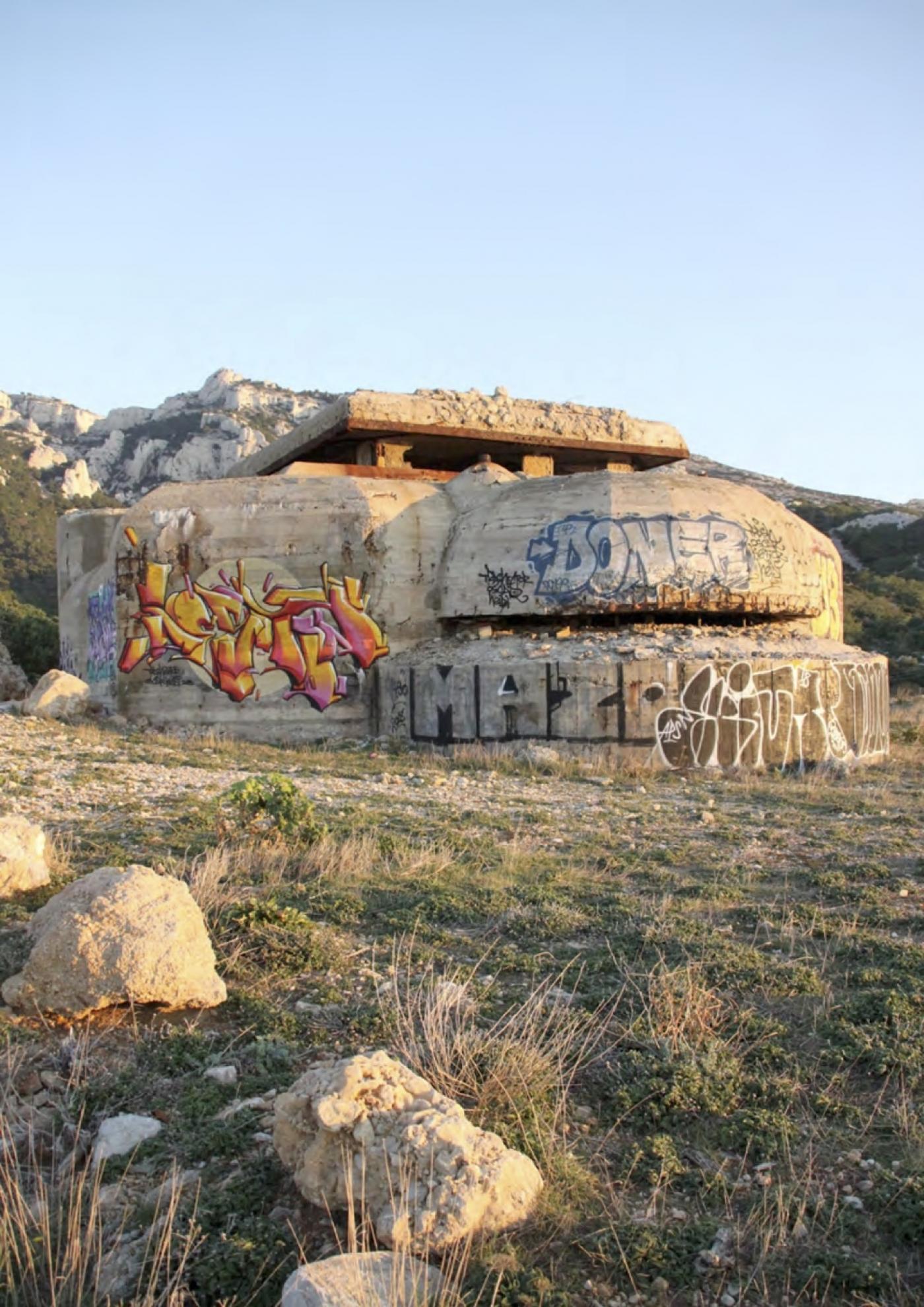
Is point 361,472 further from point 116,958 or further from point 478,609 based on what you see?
point 116,958

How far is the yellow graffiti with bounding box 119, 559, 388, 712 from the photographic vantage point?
1502cm

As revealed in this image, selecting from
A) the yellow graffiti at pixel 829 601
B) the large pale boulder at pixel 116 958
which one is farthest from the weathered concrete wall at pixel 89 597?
the large pale boulder at pixel 116 958


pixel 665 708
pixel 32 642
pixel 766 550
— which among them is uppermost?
pixel 766 550

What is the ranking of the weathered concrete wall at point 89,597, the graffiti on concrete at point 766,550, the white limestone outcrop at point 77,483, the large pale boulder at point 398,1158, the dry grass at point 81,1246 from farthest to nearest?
the white limestone outcrop at point 77,483 < the weathered concrete wall at point 89,597 < the graffiti on concrete at point 766,550 < the large pale boulder at point 398,1158 < the dry grass at point 81,1246

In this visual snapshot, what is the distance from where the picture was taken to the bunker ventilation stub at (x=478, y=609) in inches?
517

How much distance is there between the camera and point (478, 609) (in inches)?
570

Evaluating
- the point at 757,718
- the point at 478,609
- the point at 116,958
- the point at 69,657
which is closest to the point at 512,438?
the point at 478,609

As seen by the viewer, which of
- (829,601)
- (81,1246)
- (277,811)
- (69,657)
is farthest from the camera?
(69,657)

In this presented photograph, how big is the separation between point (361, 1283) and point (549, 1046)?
1704mm

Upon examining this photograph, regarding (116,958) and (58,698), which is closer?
(116,958)

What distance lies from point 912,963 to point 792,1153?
6.76ft

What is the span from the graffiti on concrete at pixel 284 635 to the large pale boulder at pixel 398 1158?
12.2m

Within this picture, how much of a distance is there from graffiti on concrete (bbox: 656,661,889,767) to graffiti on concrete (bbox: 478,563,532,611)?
2.70 m

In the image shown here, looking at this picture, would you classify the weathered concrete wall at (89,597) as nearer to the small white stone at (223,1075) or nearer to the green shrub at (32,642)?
the green shrub at (32,642)
